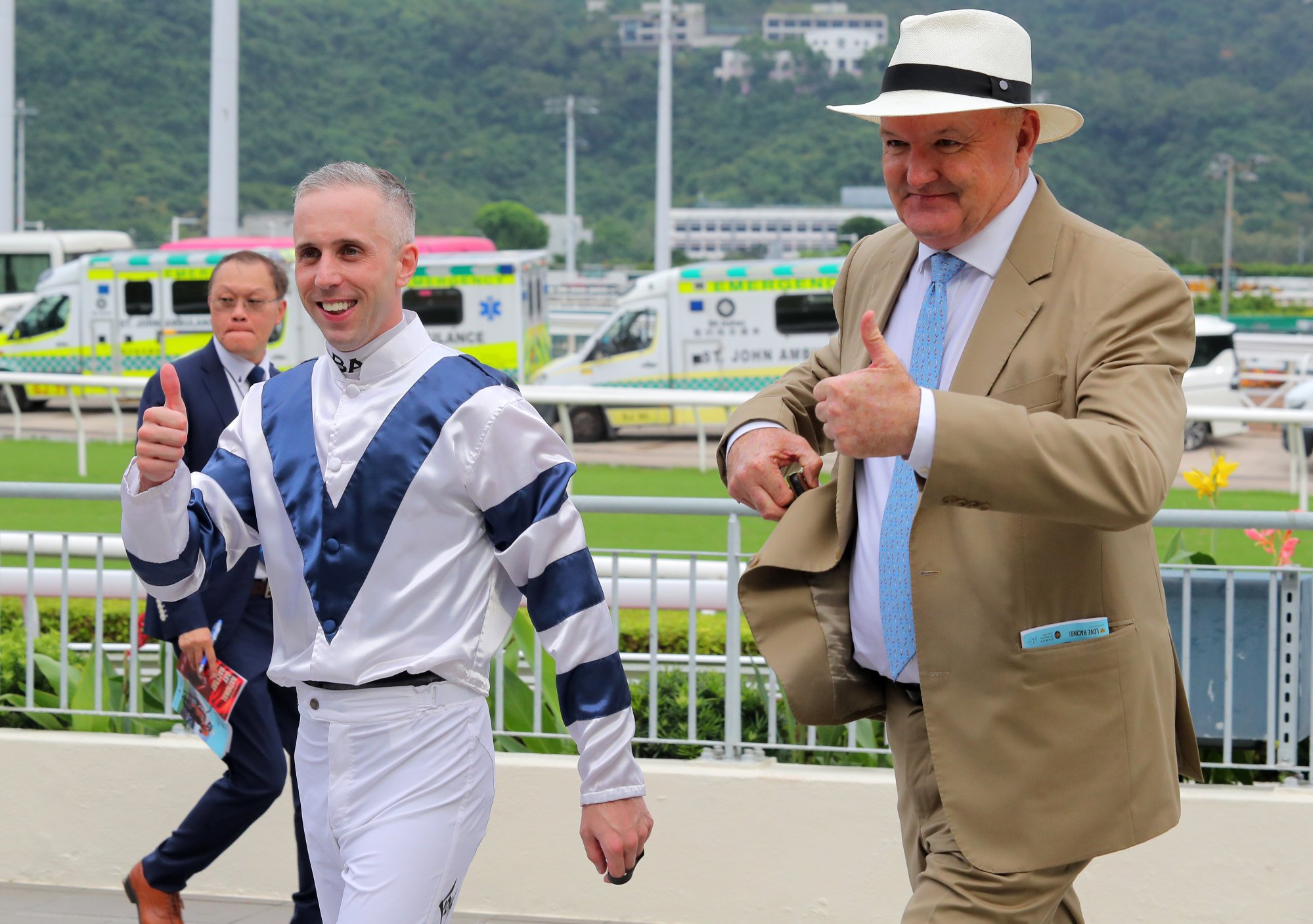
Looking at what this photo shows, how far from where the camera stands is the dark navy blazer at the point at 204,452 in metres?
4.27

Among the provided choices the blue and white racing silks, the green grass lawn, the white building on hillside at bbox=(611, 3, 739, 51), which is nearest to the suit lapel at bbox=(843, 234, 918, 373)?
the blue and white racing silks

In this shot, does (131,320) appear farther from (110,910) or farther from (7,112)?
(110,910)

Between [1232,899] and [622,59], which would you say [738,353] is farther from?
[622,59]

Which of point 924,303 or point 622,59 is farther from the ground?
point 622,59

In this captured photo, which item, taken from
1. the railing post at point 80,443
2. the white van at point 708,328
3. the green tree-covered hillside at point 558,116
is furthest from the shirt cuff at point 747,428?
the green tree-covered hillside at point 558,116

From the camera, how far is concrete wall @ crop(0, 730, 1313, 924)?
4750 mm

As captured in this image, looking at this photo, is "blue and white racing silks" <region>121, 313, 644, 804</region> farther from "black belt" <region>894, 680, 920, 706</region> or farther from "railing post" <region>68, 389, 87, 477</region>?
"railing post" <region>68, 389, 87, 477</region>

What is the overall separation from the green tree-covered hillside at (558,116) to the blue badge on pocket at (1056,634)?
79.1 m

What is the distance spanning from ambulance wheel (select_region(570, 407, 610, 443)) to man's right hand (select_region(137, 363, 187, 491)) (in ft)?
65.1

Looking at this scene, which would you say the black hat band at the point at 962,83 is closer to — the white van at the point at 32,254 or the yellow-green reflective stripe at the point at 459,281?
the yellow-green reflective stripe at the point at 459,281

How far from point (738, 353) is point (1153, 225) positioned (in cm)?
7559

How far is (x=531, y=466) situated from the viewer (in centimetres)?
293

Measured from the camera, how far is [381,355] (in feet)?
9.87

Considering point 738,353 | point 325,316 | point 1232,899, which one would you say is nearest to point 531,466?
point 325,316
